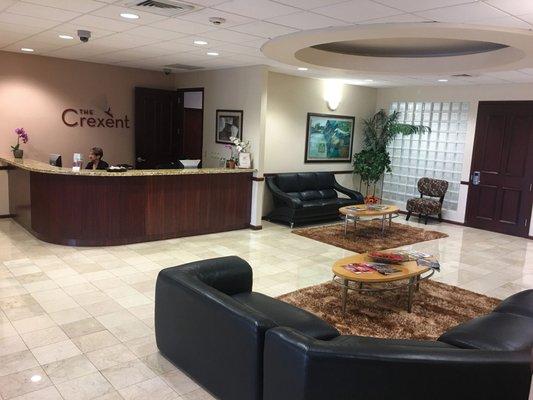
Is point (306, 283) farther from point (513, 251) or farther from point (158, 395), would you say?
point (513, 251)

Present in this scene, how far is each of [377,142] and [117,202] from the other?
5.73m

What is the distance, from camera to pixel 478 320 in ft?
9.70

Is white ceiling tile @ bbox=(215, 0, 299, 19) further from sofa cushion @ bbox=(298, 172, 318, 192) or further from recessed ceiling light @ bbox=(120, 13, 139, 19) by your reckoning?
sofa cushion @ bbox=(298, 172, 318, 192)

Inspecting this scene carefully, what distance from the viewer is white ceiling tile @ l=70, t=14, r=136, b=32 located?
4290 millimetres

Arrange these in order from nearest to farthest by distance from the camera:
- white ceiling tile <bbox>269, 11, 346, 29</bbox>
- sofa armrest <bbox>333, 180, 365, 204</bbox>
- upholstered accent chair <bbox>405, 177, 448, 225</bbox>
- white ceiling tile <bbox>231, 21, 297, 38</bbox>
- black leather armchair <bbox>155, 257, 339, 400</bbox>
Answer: black leather armchair <bbox>155, 257, 339, 400</bbox>, white ceiling tile <bbox>269, 11, 346, 29</bbox>, white ceiling tile <bbox>231, 21, 297, 38</bbox>, upholstered accent chair <bbox>405, 177, 448, 225</bbox>, sofa armrest <bbox>333, 180, 365, 204</bbox>

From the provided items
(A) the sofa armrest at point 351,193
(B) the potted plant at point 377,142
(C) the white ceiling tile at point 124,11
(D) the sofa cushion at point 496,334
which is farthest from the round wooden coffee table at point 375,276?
(B) the potted plant at point 377,142

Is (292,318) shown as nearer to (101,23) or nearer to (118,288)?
(118,288)

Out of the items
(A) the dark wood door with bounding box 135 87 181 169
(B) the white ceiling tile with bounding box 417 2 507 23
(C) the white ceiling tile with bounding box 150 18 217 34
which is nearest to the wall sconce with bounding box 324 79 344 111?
(A) the dark wood door with bounding box 135 87 181 169

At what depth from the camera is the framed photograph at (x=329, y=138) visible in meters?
8.58

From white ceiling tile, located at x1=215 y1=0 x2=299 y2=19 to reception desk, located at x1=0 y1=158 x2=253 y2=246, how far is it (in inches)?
115

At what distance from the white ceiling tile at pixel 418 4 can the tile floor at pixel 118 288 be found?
2.84m

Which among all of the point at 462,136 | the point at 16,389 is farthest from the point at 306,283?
the point at 462,136

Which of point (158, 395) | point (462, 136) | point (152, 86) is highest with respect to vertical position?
point (152, 86)

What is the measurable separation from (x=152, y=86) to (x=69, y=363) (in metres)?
6.62
